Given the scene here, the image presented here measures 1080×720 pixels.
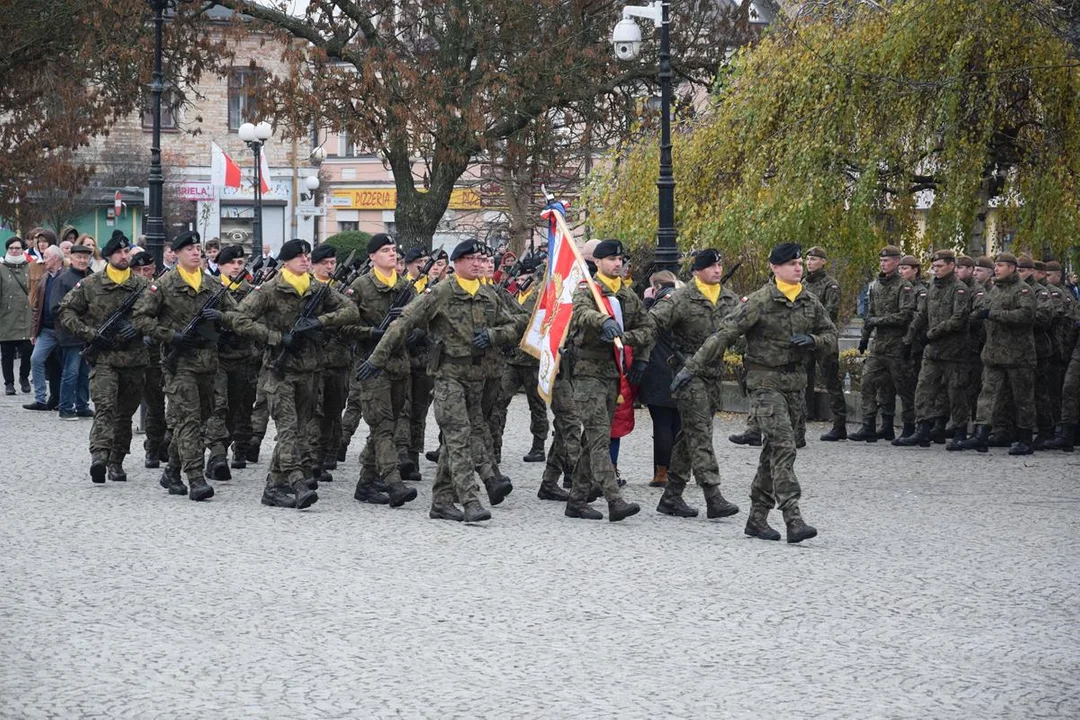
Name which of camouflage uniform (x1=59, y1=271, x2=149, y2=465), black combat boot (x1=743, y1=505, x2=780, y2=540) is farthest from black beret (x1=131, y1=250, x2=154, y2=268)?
black combat boot (x1=743, y1=505, x2=780, y2=540)

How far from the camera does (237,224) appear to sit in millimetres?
58062

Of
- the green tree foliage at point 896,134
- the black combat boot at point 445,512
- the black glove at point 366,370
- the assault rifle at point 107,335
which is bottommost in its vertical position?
the black combat boot at point 445,512

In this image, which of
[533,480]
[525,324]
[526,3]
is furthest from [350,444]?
[526,3]

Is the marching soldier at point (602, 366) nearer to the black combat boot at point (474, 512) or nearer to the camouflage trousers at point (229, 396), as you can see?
the black combat boot at point (474, 512)

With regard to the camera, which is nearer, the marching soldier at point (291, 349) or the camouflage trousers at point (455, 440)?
the camouflage trousers at point (455, 440)

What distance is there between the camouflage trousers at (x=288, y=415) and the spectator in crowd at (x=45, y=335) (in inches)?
301

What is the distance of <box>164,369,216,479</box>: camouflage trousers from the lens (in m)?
12.5

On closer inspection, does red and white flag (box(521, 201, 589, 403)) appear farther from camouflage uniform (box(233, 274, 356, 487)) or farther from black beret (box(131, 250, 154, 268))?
black beret (box(131, 250, 154, 268))

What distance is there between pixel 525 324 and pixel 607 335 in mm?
1472

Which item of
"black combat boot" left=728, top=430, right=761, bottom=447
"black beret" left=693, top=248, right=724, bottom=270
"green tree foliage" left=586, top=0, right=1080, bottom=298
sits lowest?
"black combat boot" left=728, top=430, right=761, bottom=447

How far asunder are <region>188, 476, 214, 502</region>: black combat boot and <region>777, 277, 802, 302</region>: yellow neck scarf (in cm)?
440

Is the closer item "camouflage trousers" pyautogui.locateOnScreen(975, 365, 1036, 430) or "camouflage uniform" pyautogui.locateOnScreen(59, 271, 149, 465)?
"camouflage uniform" pyautogui.locateOnScreen(59, 271, 149, 465)

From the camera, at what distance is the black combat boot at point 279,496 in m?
12.1

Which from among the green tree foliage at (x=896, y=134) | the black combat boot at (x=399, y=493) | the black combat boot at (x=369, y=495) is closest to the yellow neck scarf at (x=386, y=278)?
the black combat boot at (x=369, y=495)
